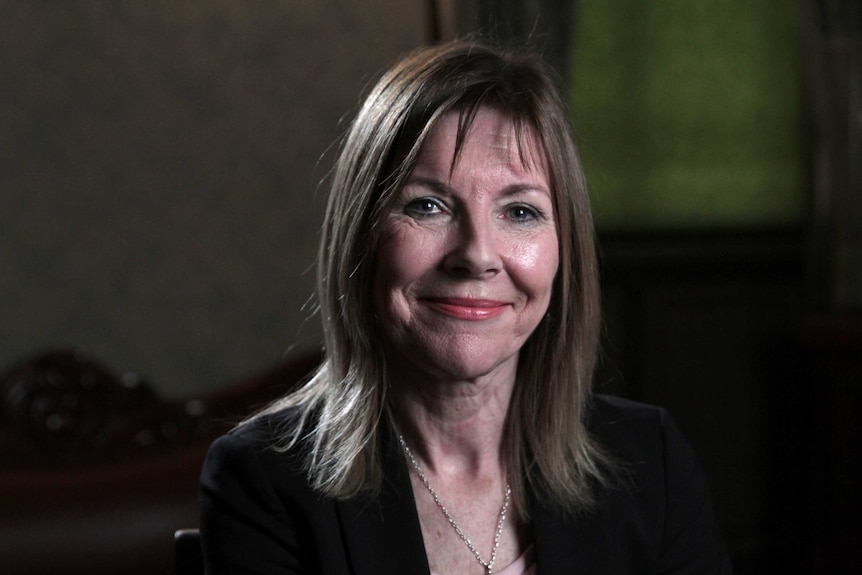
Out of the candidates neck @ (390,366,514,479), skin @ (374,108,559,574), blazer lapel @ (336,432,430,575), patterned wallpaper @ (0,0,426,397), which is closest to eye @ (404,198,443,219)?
skin @ (374,108,559,574)

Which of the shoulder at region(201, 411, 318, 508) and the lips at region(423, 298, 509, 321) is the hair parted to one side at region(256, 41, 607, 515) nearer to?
the shoulder at region(201, 411, 318, 508)

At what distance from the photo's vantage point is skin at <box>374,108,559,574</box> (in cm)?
138

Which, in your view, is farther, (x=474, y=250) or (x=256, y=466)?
(x=256, y=466)

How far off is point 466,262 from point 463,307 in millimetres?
63

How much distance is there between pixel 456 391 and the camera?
4.92 ft

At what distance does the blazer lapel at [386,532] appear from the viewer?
142 centimetres

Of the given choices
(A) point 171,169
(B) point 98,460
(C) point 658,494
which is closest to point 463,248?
(C) point 658,494

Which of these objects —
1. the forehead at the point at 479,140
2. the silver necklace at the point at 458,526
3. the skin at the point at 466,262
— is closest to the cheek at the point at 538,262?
the skin at the point at 466,262

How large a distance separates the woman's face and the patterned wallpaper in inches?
56.2

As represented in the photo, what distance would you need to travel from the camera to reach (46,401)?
2.79m

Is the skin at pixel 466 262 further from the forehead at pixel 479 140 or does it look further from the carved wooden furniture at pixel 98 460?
the carved wooden furniture at pixel 98 460

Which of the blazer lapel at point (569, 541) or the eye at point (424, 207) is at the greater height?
the eye at point (424, 207)

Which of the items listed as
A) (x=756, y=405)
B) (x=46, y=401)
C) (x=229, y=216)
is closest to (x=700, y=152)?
(x=756, y=405)

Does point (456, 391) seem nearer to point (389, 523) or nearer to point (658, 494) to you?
point (389, 523)
